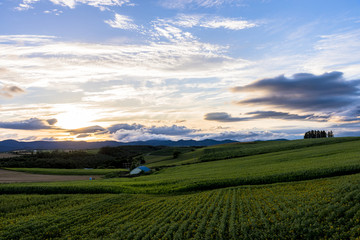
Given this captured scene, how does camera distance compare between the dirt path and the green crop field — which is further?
the dirt path

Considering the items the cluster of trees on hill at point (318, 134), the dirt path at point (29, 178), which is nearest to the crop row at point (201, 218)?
the dirt path at point (29, 178)

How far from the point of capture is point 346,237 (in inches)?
592

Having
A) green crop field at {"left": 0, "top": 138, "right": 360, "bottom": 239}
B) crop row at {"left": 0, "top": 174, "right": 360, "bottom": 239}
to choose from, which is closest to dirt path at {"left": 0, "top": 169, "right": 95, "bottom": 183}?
green crop field at {"left": 0, "top": 138, "right": 360, "bottom": 239}

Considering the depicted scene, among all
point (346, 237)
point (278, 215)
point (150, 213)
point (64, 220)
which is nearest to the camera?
point (346, 237)

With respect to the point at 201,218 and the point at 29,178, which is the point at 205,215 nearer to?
the point at 201,218

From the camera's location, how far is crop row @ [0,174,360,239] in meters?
16.8

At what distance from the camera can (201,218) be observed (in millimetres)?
21125

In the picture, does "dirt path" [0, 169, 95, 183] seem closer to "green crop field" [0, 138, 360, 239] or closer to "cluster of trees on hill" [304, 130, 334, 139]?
"green crop field" [0, 138, 360, 239]

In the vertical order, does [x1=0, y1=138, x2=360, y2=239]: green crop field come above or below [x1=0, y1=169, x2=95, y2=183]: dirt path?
above

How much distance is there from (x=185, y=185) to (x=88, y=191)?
636 inches

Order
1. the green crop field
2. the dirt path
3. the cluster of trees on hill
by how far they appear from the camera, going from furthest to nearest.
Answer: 1. the cluster of trees on hill
2. the dirt path
3. the green crop field

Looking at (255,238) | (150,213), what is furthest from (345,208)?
(150,213)

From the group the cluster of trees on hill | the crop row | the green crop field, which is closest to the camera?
the crop row

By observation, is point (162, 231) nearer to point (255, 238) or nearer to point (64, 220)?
point (255, 238)
